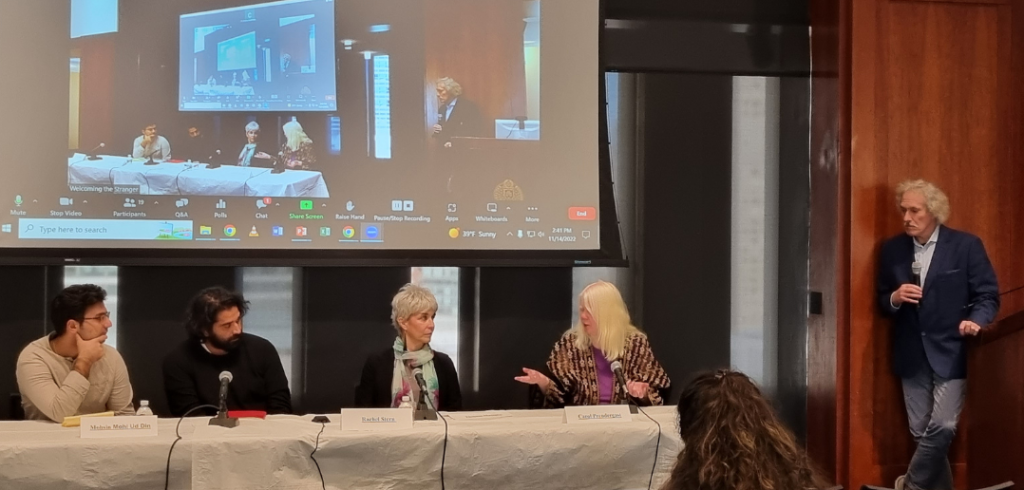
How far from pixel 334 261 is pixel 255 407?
735 millimetres

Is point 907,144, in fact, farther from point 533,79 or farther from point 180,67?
point 180,67

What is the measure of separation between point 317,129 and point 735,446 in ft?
8.81

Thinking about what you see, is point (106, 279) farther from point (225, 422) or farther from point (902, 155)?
point (902, 155)

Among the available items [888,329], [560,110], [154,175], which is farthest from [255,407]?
[888,329]

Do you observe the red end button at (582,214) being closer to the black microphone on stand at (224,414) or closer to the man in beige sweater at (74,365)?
the black microphone on stand at (224,414)

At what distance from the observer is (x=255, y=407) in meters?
3.48

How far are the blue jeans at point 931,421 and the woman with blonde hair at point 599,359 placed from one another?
1.20 metres

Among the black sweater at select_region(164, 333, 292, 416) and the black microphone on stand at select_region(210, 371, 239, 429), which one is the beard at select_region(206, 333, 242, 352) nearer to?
the black sweater at select_region(164, 333, 292, 416)

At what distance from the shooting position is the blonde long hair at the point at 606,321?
3607 millimetres

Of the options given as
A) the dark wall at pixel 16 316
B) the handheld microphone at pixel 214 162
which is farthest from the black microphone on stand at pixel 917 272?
the dark wall at pixel 16 316

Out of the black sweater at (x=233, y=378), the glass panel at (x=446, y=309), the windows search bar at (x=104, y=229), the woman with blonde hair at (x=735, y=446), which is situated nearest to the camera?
the woman with blonde hair at (x=735, y=446)

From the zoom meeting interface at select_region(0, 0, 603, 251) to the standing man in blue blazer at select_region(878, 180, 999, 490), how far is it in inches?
53.8

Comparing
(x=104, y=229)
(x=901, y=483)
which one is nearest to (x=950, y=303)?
(x=901, y=483)

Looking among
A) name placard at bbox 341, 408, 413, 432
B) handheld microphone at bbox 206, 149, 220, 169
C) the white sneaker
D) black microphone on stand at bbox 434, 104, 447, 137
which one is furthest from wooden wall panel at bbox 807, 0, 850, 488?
handheld microphone at bbox 206, 149, 220, 169
